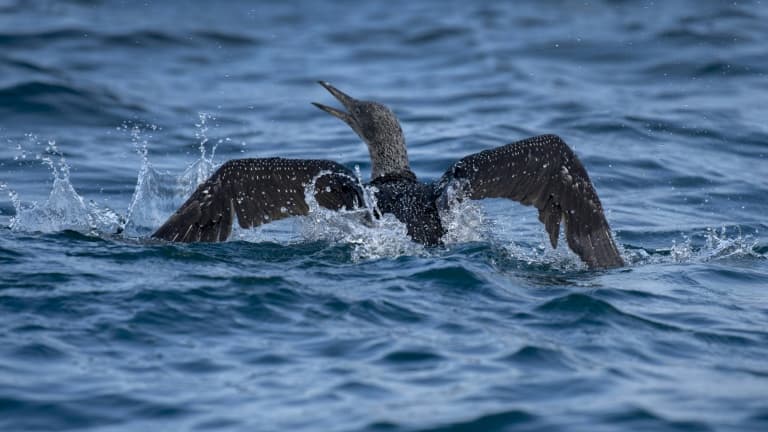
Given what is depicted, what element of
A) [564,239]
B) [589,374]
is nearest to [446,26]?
[564,239]

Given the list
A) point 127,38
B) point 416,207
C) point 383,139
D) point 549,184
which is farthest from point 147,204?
point 127,38

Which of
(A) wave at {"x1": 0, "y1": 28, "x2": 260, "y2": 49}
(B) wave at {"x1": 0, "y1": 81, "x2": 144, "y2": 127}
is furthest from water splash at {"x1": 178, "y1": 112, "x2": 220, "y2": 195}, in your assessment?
(A) wave at {"x1": 0, "y1": 28, "x2": 260, "y2": 49}

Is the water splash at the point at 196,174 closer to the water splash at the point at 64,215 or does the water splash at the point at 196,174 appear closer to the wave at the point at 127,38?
the water splash at the point at 64,215

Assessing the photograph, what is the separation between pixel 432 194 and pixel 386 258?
807 mm

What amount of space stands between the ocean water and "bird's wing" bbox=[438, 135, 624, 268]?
0.68 ft

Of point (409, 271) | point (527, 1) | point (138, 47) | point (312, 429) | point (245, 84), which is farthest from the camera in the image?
point (527, 1)

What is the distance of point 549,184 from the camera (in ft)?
26.8

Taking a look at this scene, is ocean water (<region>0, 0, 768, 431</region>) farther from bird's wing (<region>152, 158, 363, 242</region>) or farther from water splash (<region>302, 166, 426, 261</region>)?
bird's wing (<region>152, 158, 363, 242</region>)

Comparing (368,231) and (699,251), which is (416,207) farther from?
(699,251)

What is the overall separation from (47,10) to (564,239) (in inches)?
508

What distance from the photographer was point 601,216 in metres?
8.18

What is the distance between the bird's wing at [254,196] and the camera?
8.18 m

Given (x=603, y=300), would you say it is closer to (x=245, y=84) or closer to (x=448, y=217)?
(x=448, y=217)

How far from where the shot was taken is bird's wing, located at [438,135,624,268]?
26.6 ft
